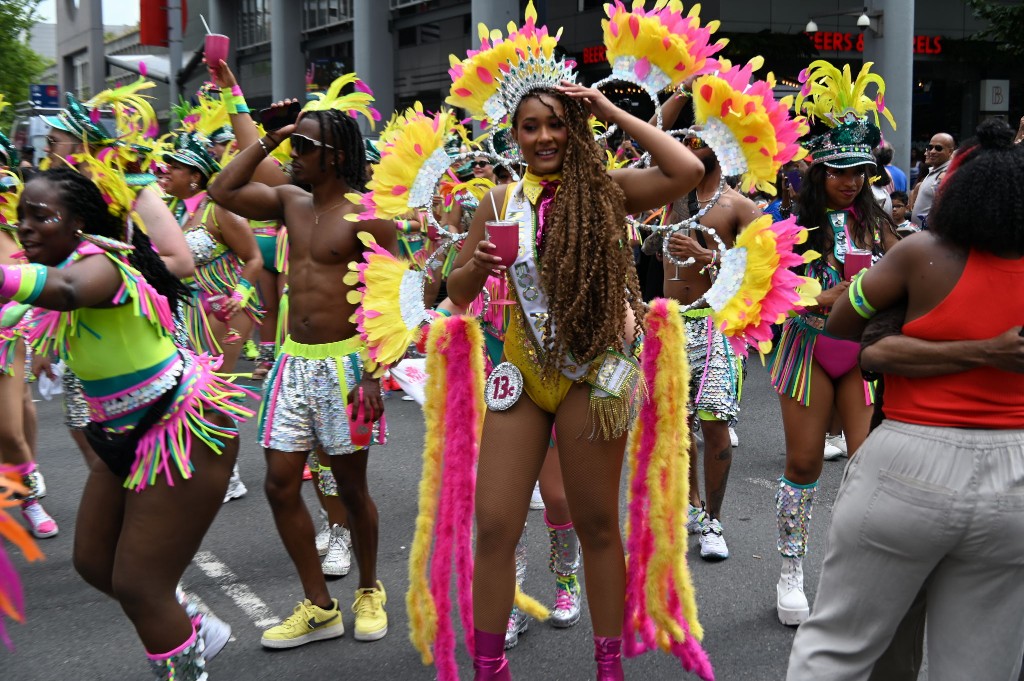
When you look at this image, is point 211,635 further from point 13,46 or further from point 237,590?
point 13,46

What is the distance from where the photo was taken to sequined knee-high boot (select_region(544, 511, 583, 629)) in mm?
4031

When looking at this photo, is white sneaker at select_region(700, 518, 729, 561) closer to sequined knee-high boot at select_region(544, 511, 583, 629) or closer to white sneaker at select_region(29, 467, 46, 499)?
sequined knee-high boot at select_region(544, 511, 583, 629)

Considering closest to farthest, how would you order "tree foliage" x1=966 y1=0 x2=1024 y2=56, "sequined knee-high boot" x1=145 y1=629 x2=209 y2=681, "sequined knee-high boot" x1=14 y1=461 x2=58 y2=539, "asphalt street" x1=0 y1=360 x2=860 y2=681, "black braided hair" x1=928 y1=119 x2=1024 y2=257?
"black braided hair" x1=928 y1=119 x2=1024 y2=257 → "sequined knee-high boot" x1=145 y1=629 x2=209 y2=681 → "asphalt street" x1=0 y1=360 x2=860 y2=681 → "sequined knee-high boot" x1=14 y1=461 x2=58 y2=539 → "tree foliage" x1=966 y1=0 x2=1024 y2=56

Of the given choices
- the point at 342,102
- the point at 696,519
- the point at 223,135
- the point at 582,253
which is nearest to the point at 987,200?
the point at 582,253

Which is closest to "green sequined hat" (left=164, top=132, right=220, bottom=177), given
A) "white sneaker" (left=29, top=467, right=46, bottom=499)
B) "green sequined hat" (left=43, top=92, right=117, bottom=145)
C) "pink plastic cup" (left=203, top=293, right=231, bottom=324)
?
"pink plastic cup" (left=203, top=293, right=231, bottom=324)

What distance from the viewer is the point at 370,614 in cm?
409

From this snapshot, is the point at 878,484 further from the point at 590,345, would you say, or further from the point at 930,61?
the point at 930,61

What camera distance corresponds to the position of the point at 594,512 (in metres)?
3.26

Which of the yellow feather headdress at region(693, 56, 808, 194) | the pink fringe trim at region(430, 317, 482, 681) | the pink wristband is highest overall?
the yellow feather headdress at region(693, 56, 808, 194)

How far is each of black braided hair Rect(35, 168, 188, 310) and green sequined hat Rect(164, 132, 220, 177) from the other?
2653mm

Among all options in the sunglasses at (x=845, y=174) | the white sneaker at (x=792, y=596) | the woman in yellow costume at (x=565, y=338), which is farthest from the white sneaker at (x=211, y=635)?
the sunglasses at (x=845, y=174)

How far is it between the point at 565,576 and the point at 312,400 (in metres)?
1.25

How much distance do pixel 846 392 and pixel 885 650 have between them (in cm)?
161

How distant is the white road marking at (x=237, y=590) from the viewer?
4301 mm
